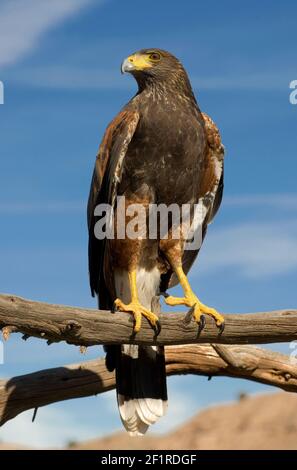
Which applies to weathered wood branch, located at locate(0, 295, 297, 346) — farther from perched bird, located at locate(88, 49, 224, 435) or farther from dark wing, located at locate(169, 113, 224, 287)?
dark wing, located at locate(169, 113, 224, 287)

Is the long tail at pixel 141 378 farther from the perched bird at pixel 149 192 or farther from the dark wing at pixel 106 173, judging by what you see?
the dark wing at pixel 106 173

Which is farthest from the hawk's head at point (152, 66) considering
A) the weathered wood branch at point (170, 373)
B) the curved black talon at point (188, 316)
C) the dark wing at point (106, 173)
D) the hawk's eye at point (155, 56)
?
the weathered wood branch at point (170, 373)

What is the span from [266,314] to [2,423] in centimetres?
385

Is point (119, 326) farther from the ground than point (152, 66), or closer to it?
closer to it

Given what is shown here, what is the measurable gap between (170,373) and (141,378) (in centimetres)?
163

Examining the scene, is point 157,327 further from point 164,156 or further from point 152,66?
point 152,66

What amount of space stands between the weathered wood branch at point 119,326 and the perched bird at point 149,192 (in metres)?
0.14

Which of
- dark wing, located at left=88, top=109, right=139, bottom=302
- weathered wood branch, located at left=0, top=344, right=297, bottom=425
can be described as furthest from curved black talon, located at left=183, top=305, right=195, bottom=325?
weathered wood branch, located at left=0, top=344, right=297, bottom=425

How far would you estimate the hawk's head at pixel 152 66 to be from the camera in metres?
8.96

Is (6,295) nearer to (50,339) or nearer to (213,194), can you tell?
(50,339)

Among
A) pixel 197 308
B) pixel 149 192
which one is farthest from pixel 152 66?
pixel 197 308

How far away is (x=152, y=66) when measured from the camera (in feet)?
29.5

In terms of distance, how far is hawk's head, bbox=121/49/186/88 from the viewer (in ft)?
29.4
